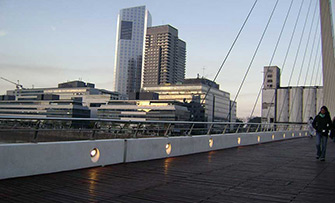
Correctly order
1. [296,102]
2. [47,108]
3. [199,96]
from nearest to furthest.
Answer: [296,102], [47,108], [199,96]

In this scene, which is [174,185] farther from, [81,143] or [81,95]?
[81,95]

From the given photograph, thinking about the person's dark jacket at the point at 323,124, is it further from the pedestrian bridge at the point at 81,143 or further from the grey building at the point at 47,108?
the grey building at the point at 47,108

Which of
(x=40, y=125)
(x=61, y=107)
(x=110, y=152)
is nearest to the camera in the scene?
(x=40, y=125)

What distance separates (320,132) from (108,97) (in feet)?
479

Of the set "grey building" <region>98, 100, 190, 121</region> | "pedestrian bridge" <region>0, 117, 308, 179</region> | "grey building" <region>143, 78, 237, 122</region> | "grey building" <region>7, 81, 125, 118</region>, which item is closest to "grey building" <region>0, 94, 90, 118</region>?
"grey building" <region>7, 81, 125, 118</region>

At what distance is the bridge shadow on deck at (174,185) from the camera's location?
462cm

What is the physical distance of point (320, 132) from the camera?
1009cm

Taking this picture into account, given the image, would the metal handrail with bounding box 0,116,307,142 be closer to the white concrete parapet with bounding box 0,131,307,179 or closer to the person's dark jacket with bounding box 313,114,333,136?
the white concrete parapet with bounding box 0,131,307,179

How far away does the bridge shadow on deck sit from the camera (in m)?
4.62

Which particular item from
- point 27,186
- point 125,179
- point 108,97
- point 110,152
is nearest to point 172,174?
point 125,179

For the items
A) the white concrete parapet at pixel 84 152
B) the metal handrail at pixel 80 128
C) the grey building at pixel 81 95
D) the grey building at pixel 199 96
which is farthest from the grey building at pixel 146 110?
the metal handrail at pixel 80 128

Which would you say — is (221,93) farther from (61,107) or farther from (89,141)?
(89,141)

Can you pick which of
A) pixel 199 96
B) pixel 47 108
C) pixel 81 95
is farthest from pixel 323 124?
pixel 81 95

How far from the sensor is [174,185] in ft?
18.4
